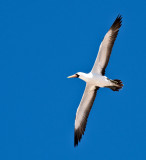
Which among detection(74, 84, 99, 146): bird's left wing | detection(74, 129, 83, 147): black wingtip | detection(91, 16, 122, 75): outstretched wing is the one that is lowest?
detection(74, 129, 83, 147): black wingtip

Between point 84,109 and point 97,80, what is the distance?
157 cm

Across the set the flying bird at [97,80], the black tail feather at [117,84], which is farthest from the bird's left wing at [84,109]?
the black tail feather at [117,84]

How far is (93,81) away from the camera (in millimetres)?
17766

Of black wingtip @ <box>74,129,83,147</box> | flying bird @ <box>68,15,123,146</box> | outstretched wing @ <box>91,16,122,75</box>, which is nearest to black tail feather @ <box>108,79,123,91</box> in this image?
flying bird @ <box>68,15,123,146</box>

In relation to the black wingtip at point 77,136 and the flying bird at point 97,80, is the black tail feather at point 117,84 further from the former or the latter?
the black wingtip at point 77,136

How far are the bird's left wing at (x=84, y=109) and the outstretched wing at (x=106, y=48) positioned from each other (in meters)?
0.94

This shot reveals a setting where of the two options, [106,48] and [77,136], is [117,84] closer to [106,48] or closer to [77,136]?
[106,48]

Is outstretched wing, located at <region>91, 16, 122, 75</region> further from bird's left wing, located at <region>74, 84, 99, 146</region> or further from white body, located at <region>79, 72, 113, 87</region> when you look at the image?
bird's left wing, located at <region>74, 84, 99, 146</region>

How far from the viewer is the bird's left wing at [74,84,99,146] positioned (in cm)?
1839

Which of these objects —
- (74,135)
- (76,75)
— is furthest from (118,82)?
(74,135)

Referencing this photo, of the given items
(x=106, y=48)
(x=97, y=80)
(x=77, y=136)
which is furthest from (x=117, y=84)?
(x=77, y=136)

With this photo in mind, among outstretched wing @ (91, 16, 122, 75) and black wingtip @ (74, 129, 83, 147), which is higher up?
outstretched wing @ (91, 16, 122, 75)

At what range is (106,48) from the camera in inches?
690

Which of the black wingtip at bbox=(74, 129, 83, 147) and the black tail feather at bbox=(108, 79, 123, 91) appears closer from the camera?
the black tail feather at bbox=(108, 79, 123, 91)
